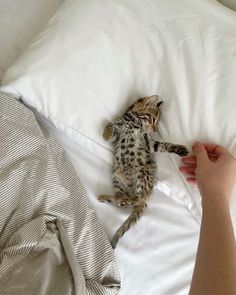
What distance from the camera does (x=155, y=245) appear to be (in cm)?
108

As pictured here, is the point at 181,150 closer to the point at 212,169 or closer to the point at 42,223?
the point at 212,169

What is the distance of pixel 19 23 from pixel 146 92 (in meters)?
0.62

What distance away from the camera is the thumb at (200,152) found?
99cm

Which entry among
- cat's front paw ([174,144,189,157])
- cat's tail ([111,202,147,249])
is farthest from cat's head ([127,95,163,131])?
cat's tail ([111,202,147,249])

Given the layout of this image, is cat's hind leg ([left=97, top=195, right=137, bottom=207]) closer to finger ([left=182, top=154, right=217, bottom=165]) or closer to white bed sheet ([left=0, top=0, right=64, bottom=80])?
finger ([left=182, top=154, right=217, bottom=165])

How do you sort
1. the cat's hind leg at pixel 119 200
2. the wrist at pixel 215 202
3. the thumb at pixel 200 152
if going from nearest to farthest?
the wrist at pixel 215 202 → the thumb at pixel 200 152 → the cat's hind leg at pixel 119 200

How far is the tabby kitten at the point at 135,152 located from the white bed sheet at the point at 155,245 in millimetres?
32

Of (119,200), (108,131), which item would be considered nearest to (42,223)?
(119,200)

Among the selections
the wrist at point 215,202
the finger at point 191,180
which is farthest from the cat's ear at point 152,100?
the wrist at point 215,202

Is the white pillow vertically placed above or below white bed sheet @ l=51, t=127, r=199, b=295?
above

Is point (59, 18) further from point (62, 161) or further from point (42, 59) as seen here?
point (62, 161)

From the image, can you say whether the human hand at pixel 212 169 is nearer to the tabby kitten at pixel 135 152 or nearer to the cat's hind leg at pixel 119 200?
the tabby kitten at pixel 135 152

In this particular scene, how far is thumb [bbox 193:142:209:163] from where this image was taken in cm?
99

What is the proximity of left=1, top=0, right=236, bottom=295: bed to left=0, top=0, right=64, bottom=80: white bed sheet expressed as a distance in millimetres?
216
